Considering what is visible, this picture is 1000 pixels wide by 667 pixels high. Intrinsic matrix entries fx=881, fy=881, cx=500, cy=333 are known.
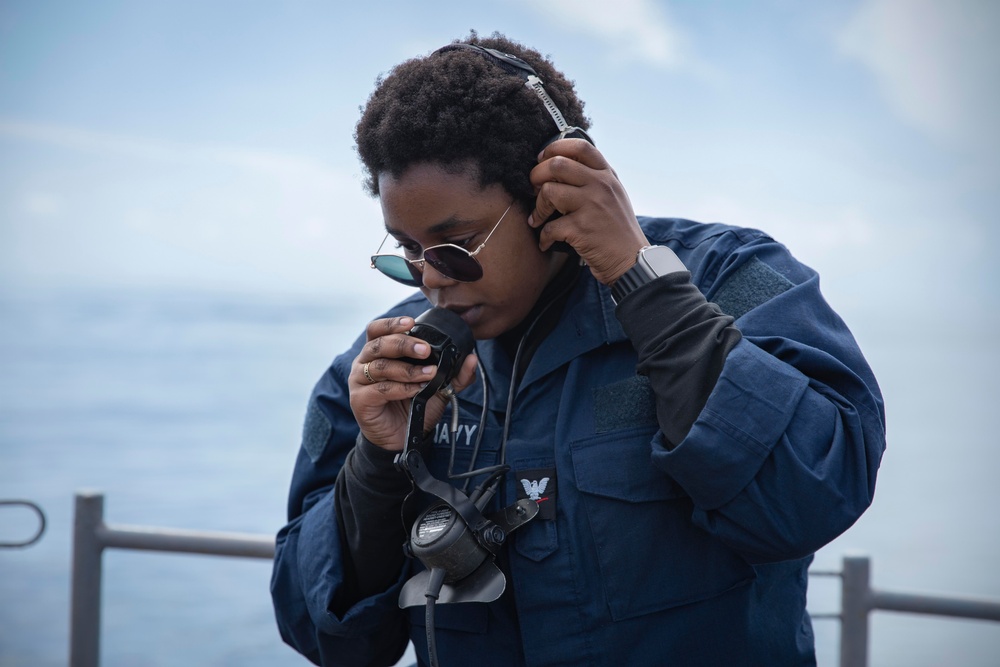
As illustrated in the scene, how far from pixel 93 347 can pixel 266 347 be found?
361 cm

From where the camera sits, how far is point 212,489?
8875 millimetres

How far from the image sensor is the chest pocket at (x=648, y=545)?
1.42 meters

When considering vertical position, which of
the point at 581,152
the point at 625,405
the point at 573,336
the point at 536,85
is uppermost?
the point at 536,85

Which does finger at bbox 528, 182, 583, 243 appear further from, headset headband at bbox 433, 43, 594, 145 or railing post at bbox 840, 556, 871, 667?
railing post at bbox 840, 556, 871, 667

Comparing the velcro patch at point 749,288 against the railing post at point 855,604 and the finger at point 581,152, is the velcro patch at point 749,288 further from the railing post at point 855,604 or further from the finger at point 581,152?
the railing post at point 855,604

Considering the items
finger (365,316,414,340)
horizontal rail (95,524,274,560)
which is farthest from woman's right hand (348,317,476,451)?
horizontal rail (95,524,274,560)

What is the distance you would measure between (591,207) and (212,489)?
27.1ft

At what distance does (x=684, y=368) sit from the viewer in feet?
4.34

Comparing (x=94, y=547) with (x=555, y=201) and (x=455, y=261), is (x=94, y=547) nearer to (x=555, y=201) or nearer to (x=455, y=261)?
(x=455, y=261)

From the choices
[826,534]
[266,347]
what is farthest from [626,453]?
[266,347]

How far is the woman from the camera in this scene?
1315mm

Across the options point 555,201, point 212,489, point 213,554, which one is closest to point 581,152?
point 555,201

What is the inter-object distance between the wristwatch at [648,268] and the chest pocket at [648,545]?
0.87 feet

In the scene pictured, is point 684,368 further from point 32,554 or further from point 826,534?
point 32,554
